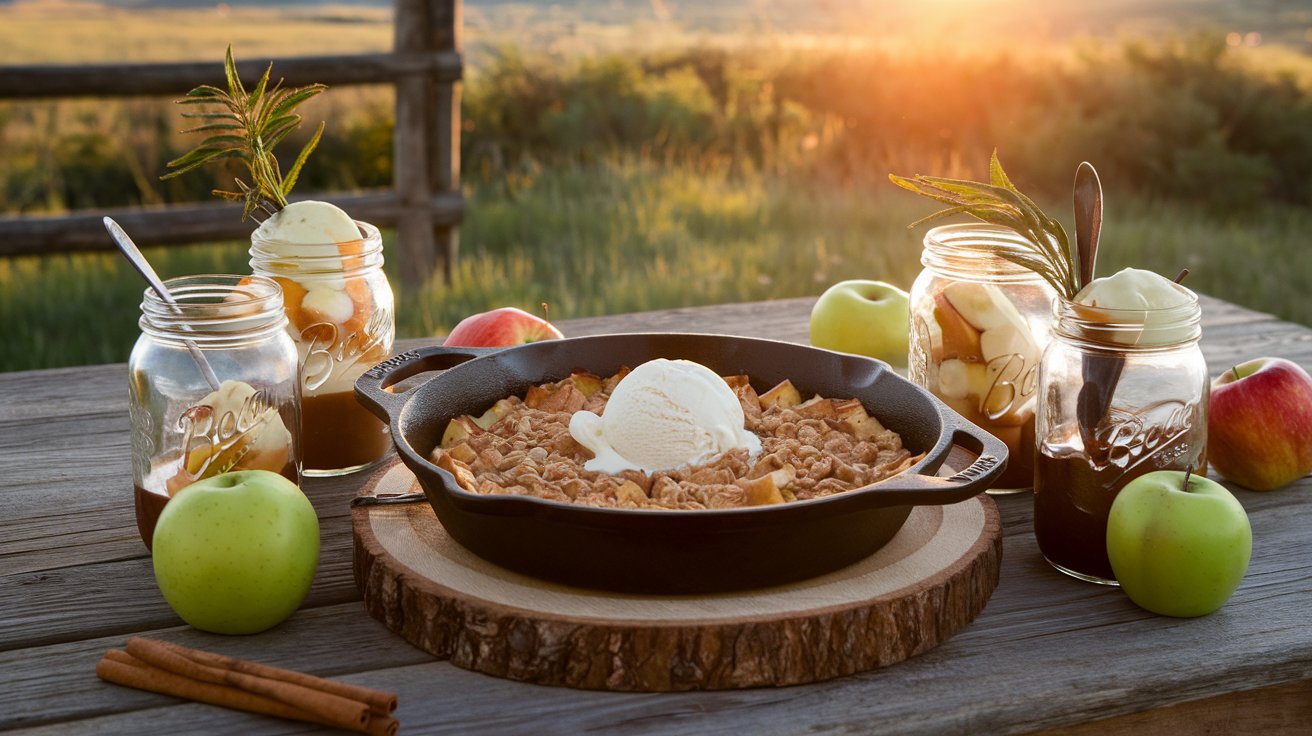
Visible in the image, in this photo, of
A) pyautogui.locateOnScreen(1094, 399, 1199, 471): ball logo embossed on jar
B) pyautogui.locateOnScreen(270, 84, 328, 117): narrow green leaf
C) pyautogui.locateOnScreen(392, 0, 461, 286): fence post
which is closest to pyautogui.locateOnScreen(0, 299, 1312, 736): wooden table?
pyautogui.locateOnScreen(1094, 399, 1199, 471): ball logo embossed on jar

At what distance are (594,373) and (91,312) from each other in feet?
14.6

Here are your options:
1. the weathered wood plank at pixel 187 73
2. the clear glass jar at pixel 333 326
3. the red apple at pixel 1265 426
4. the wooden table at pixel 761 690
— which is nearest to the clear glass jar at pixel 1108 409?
the wooden table at pixel 761 690

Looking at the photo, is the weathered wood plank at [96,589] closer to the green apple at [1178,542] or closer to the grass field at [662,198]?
the green apple at [1178,542]

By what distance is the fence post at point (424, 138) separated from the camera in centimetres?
579

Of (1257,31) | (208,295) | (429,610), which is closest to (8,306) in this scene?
(208,295)

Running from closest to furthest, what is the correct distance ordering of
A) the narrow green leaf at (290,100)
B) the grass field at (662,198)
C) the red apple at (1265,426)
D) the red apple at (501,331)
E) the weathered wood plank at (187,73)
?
1. the narrow green leaf at (290,100)
2. the red apple at (1265,426)
3. the red apple at (501,331)
4. the weathered wood plank at (187,73)
5. the grass field at (662,198)

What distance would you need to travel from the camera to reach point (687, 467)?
6.56 ft

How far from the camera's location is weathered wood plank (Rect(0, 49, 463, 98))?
520 centimetres

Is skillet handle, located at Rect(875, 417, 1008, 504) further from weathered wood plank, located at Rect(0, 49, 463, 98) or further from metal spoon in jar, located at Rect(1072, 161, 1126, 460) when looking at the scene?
weathered wood plank, located at Rect(0, 49, 463, 98)

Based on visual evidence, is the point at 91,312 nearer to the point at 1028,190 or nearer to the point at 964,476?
the point at 964,476

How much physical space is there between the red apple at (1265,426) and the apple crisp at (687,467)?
68cm

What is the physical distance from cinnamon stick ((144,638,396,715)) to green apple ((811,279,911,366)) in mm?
1608

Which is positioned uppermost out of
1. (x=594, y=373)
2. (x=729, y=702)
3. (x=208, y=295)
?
(x=208, y=295)

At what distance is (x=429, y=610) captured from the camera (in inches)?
66.1
